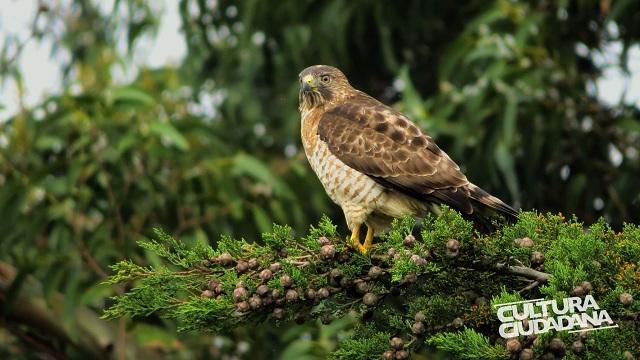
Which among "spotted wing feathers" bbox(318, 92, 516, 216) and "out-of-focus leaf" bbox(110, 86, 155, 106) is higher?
"out-of-focus leaf" bbox(110, 86, 155, 106)

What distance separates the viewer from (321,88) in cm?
498

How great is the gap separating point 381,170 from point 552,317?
1.72 m

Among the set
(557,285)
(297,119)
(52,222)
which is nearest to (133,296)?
(557,285)

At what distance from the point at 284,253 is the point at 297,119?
158 inches

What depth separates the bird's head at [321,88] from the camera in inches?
196

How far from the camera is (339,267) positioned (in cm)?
299

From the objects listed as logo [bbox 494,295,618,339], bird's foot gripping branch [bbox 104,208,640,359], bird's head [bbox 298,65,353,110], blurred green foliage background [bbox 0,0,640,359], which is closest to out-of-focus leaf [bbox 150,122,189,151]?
blurred green foliage background [bbox 0,0,640,359]

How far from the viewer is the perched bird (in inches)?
160

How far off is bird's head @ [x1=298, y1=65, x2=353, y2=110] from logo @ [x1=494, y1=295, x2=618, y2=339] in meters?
2.42

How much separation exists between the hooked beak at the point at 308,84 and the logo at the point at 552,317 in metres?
2.44

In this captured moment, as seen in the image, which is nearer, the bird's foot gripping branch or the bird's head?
the bird's foot gripping branch

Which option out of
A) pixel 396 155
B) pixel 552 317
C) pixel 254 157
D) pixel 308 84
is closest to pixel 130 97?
pixel 254 157

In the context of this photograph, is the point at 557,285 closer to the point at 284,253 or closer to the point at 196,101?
the point at 284,253

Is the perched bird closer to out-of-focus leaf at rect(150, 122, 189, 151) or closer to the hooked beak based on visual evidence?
the hooked beak
